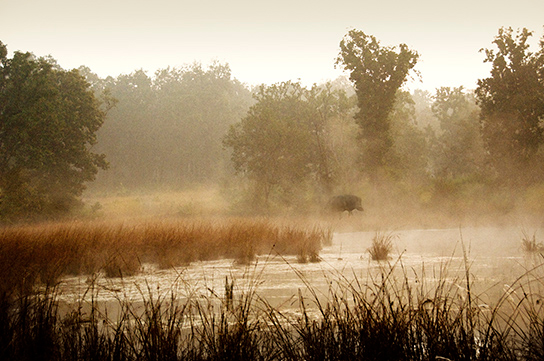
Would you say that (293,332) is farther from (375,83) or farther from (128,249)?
(375,83)

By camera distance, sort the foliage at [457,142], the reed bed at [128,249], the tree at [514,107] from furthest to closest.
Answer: the foliage at [457,142] → the tree at [514,107] → the reed bed at [128,249]

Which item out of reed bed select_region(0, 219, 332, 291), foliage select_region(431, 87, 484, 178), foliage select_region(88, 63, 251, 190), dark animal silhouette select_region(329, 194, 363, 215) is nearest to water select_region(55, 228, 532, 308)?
reed bed select_region(0, 219, 332, 291)

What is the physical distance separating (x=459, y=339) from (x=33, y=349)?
2950 millimetres

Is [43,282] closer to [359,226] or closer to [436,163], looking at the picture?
[359,226]

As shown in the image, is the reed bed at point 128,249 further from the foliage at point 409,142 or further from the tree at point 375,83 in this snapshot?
the foliage at point 409,142

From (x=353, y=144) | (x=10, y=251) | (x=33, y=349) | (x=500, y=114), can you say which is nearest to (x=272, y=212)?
(x=353, y=144)

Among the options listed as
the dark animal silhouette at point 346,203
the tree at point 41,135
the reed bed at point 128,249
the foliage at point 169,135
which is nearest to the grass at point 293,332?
the reed bed at point 128,249

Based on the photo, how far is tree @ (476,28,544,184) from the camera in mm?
21344

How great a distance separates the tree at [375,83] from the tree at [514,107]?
14.0 ft

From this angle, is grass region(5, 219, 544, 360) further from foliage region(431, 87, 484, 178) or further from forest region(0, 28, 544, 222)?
foliage region(431, 87, 484, 178)

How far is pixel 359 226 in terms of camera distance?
1827 cm

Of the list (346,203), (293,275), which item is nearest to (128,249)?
(293,275)

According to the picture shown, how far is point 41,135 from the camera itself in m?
23.3

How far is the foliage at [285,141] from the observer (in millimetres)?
26453
